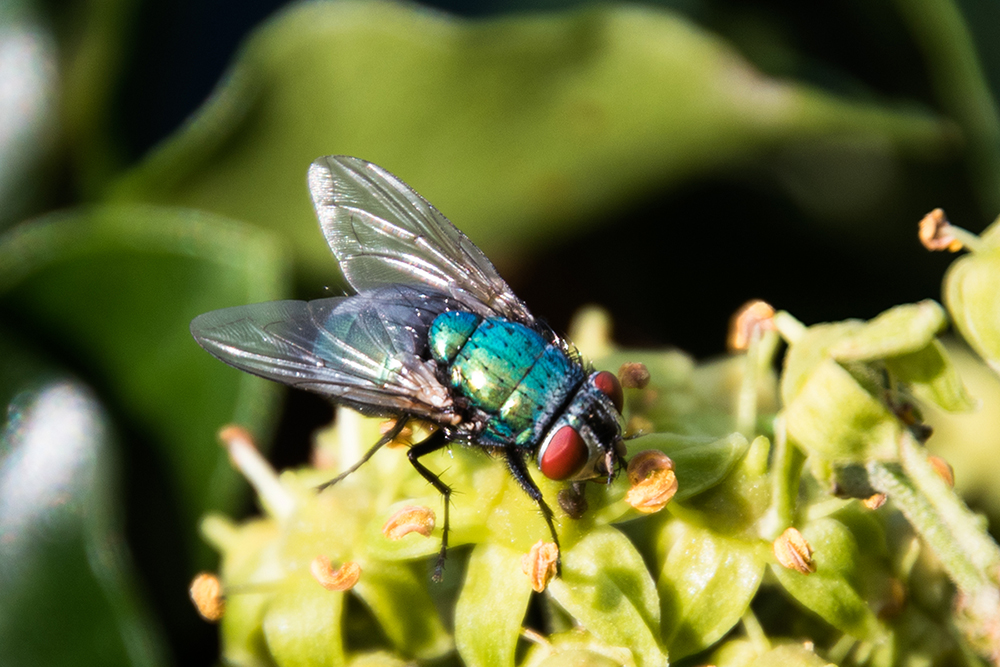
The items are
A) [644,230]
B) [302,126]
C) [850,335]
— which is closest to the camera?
[850,335]

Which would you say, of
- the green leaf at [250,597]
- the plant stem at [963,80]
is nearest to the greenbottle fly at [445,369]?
the green leaf at [250,597]

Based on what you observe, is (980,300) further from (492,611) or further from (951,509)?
(492,611)

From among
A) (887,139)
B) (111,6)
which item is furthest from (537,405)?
(111,6)

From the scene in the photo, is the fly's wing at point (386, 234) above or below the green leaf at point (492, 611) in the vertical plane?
above

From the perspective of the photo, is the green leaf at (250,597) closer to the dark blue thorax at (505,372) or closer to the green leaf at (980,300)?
the dark blue thorax at (505,372)

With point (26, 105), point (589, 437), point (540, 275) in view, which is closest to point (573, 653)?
point (589, 437)

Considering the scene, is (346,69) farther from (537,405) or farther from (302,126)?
(537,405)

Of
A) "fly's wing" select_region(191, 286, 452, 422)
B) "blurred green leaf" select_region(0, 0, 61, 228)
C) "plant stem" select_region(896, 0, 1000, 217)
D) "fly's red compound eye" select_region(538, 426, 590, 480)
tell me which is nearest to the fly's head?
"fly's red compound eye" select_region(538, 426, 590, 480)

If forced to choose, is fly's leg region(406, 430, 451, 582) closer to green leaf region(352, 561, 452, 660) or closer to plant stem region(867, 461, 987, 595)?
green leaf region(352, 561, 452, 660)
